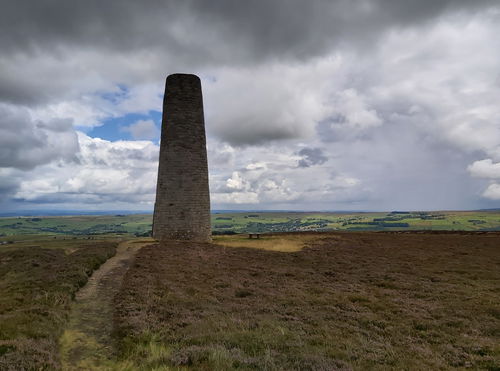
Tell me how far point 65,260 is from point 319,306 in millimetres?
16341

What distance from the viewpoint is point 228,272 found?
64.2 ft

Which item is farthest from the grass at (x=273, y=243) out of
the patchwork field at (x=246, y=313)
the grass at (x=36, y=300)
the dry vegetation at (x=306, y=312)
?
the grass at (x=36, y=300)

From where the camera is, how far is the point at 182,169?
3123cm

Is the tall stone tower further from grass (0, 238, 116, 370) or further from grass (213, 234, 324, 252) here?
grass (0, 238, 116, 370)

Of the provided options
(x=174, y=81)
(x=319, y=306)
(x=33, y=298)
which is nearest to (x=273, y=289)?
(x=319, y=306)

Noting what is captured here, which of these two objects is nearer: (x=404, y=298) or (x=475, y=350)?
(x=475, y=350)

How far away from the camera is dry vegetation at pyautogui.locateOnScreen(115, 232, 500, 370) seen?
8.06m

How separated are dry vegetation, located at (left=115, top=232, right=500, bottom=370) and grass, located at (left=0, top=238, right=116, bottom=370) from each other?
6.43 ft

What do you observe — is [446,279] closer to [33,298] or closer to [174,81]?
[33,298]

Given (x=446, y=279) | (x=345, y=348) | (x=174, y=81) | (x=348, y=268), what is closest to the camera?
(x=345, y=348)

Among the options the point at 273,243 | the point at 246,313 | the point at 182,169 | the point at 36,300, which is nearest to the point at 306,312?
the point at 246,313

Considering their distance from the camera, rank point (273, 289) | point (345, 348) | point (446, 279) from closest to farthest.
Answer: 1. point (345, 348)
2. point (273, 289)
3. point (446, 279)

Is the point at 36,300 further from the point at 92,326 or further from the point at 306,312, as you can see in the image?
Result: the point at 306,312

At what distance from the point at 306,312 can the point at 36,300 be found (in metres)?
10.6
